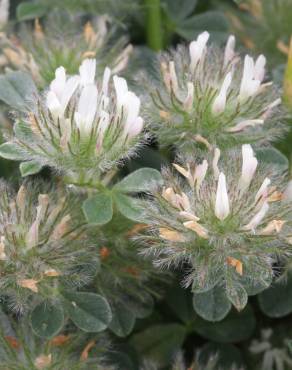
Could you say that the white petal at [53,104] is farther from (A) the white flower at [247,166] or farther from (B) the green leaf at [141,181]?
(A) the white flower at [247,166]

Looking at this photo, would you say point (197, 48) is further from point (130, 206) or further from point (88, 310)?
point (88, 310)

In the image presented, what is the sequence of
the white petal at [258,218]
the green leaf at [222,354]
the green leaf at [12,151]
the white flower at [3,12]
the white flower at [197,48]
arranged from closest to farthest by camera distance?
1. the white petal at [258,218]
2. the green leaf at [12,151]
3. the white flower at [197,48]
4. the green leaf at [222,354]
5. the white flower at [3,12]

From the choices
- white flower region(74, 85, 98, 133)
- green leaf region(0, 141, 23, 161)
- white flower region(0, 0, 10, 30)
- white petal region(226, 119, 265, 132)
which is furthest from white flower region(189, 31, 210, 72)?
white flower region(0, 0, 10, 30)

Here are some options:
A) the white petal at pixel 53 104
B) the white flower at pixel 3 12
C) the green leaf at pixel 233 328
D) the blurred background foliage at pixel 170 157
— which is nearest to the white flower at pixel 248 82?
the blurred background foliage at pixel 170 157

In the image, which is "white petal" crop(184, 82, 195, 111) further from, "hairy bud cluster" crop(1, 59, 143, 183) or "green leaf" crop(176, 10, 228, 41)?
"green leaf" crop(176, 10, 228, 41)

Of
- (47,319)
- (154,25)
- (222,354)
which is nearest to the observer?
(47,319)

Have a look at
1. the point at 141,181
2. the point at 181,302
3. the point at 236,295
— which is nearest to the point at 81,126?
the point at 141,181

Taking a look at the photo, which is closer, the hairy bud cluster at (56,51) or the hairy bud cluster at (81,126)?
the hairy bud cluster at (81,126)

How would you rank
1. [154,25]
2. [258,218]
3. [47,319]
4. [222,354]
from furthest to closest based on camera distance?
[154,25] → [222,354] → [47,319] → [258,218]
